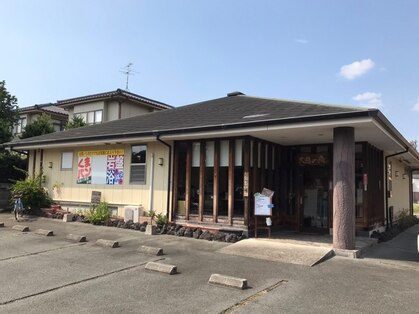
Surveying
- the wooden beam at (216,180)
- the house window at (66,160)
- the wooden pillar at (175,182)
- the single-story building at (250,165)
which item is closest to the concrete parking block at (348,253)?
the single-story building at (250,165)

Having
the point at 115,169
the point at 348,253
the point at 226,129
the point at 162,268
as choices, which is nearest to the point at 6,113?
the point at 115,169

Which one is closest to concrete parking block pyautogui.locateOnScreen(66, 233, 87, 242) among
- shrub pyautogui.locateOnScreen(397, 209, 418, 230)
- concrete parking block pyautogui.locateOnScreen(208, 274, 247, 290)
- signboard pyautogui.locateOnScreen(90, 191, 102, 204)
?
signboard pyautogui.locateOnScreen(90, 191, 102, 204)

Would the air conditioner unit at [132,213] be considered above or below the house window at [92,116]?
below

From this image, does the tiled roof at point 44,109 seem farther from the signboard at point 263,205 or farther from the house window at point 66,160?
the signboard at point 263,205

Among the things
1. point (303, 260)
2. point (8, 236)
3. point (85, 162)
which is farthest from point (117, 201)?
point (303, 260)

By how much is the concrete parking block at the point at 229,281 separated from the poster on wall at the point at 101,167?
7.92 metres

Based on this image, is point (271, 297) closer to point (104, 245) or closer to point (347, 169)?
point (347, 169)

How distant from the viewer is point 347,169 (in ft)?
29.0

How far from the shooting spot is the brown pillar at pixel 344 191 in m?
8.76

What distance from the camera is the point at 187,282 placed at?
6441 mm

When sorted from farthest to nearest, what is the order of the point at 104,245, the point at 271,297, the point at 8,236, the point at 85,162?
the point at 85,162 → the point at 8,236 → the point at 104,245 → the point at 271,297

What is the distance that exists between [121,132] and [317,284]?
335 inches

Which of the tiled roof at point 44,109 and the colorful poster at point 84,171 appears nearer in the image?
the colorful poster at point 84,171

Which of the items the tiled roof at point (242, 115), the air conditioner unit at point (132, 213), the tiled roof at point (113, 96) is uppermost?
the tiled roof at point (113, 96)
